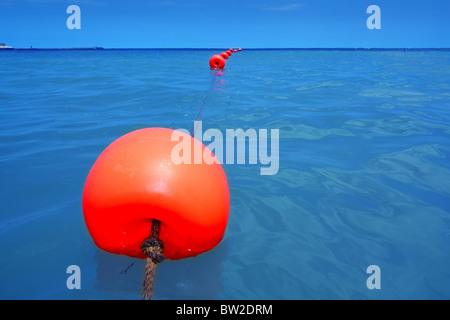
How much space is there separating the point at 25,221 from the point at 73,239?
0.56 metres

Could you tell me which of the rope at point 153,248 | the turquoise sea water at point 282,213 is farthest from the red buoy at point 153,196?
the turquoise sea water at point 282,213

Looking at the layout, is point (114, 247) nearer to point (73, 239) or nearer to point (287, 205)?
point (73, 239)

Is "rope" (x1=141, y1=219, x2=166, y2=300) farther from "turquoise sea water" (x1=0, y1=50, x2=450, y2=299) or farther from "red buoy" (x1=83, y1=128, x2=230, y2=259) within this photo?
"turquoise sea water" (x1=0, y1=50, x2=450, y2=299)

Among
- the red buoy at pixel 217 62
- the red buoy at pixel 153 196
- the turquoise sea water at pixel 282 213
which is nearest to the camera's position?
the red buoy at pixel 153 196

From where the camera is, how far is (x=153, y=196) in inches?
64.0

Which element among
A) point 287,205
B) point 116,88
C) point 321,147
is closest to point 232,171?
point 287,205

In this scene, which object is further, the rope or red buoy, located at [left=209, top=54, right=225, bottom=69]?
red buoy, located at [left=209, top=54, right=225, bottom=69]

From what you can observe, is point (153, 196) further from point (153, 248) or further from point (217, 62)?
point (217, 62)

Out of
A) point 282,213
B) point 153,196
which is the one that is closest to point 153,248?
point 153,196

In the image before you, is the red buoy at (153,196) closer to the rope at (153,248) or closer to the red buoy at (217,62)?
the rope at (153,248)

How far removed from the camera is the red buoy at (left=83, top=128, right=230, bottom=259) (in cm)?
165

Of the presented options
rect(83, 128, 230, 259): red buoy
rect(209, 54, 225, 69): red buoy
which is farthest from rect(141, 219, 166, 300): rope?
rect(209, 54, 225, 69): red buoy

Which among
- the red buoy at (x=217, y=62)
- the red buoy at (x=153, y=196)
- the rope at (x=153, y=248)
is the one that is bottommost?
the rope at (x=153, y=248)

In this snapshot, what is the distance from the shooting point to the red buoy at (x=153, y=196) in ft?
5.40
